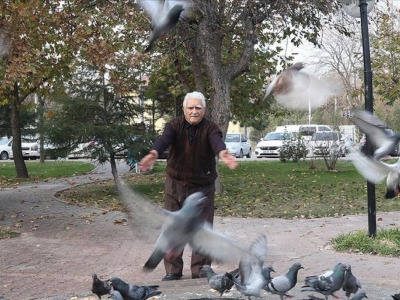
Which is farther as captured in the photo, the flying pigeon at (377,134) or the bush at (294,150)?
the bush at (294,150)

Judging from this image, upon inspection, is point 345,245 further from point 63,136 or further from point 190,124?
point 63,136

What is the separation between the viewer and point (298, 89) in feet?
19.6

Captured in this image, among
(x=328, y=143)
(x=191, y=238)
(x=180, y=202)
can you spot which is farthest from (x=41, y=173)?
(x=191, y=238)

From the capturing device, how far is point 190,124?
599 centimetres

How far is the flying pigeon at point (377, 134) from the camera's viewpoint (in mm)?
5055

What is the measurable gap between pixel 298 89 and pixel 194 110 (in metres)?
1.16

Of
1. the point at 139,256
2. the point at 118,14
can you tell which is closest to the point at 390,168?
the point at 139,256

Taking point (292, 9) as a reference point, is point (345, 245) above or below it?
below

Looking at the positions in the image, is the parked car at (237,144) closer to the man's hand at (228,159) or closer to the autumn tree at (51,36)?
the autumn tree at (51,36)

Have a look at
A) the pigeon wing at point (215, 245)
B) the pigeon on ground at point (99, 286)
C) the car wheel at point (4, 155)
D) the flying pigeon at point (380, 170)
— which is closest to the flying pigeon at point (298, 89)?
the flying pigeon at point (380, 170)

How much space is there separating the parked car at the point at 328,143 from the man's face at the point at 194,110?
16.1 m

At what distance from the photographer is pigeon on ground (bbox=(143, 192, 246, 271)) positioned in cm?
407

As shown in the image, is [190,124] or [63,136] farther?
[63,136]

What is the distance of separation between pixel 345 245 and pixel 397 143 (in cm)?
354
